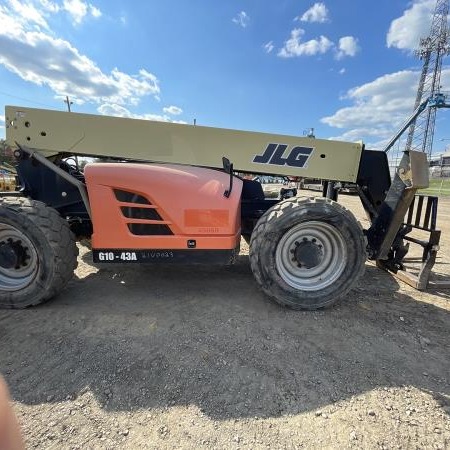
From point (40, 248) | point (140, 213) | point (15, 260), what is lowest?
point (15, 260)

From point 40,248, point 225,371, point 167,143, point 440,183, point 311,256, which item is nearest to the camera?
point 225,371

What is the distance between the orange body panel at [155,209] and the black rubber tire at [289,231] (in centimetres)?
38

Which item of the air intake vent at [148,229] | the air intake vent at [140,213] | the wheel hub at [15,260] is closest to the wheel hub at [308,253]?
the air intake vent at [148,229]

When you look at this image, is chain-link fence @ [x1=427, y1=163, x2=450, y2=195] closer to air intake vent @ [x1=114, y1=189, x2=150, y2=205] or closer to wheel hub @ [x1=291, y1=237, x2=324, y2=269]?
wheel hub @ [x1=291, y1=237, x2=324, y2=269]

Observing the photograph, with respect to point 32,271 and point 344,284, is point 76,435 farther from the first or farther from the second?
point 344,284

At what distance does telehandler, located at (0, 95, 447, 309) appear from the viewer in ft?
10.9

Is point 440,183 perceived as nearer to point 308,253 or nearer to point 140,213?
point 308,253

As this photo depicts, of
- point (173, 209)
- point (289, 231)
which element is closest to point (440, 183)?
point (289, 231)

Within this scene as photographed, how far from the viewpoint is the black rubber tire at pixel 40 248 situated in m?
3.23

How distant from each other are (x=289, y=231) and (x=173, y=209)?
50.0 inches

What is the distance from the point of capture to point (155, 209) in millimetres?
3369

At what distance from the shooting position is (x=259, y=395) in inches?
87.5

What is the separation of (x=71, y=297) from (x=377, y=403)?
3.26 metres

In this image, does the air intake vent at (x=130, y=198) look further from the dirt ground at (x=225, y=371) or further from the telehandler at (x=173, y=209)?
the dirt ground at (x=225, y=371)
